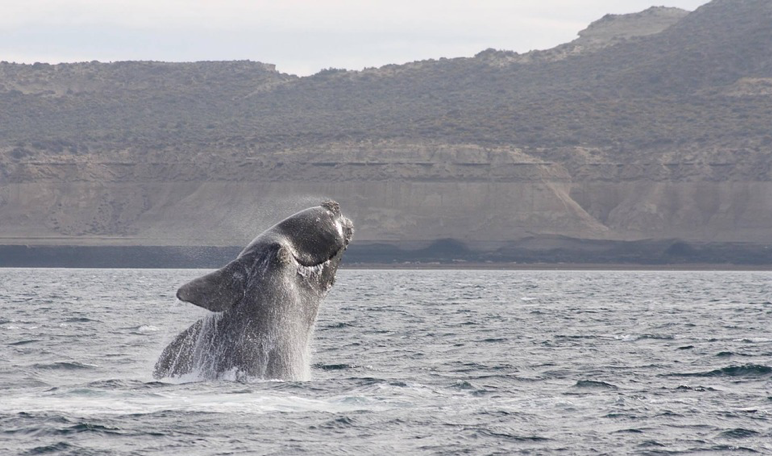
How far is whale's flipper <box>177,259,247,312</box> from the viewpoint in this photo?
489 inches

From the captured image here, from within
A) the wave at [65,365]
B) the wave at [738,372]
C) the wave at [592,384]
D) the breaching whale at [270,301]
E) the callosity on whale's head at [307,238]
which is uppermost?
the callosity on whale's head at [307,238]

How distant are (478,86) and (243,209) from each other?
60.0 metres

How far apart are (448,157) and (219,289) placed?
11212 cm

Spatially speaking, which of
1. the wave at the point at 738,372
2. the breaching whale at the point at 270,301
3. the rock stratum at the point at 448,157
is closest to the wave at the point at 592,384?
the wave at the point at 738,372

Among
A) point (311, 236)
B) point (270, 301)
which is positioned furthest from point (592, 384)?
point (270, 301)

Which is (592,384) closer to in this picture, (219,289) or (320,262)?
(320,262)

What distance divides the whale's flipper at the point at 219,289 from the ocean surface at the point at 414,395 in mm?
1147

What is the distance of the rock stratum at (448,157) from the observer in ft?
383

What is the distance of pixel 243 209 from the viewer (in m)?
122

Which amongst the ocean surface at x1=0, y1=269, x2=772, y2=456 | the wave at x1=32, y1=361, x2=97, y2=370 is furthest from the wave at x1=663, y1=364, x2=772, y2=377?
the wave at x1=32, y1=361, x2=97, y2=370

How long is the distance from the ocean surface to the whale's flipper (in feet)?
3.76

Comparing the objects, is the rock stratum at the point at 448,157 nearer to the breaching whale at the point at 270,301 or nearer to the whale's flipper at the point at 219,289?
the breaching whale at the point at 270,301

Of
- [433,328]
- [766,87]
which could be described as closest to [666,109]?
[766,87]

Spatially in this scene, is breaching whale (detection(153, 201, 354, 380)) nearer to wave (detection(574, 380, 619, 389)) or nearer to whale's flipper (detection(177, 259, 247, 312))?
A: whale's flipper (detection(177, 259, 247, 312))
